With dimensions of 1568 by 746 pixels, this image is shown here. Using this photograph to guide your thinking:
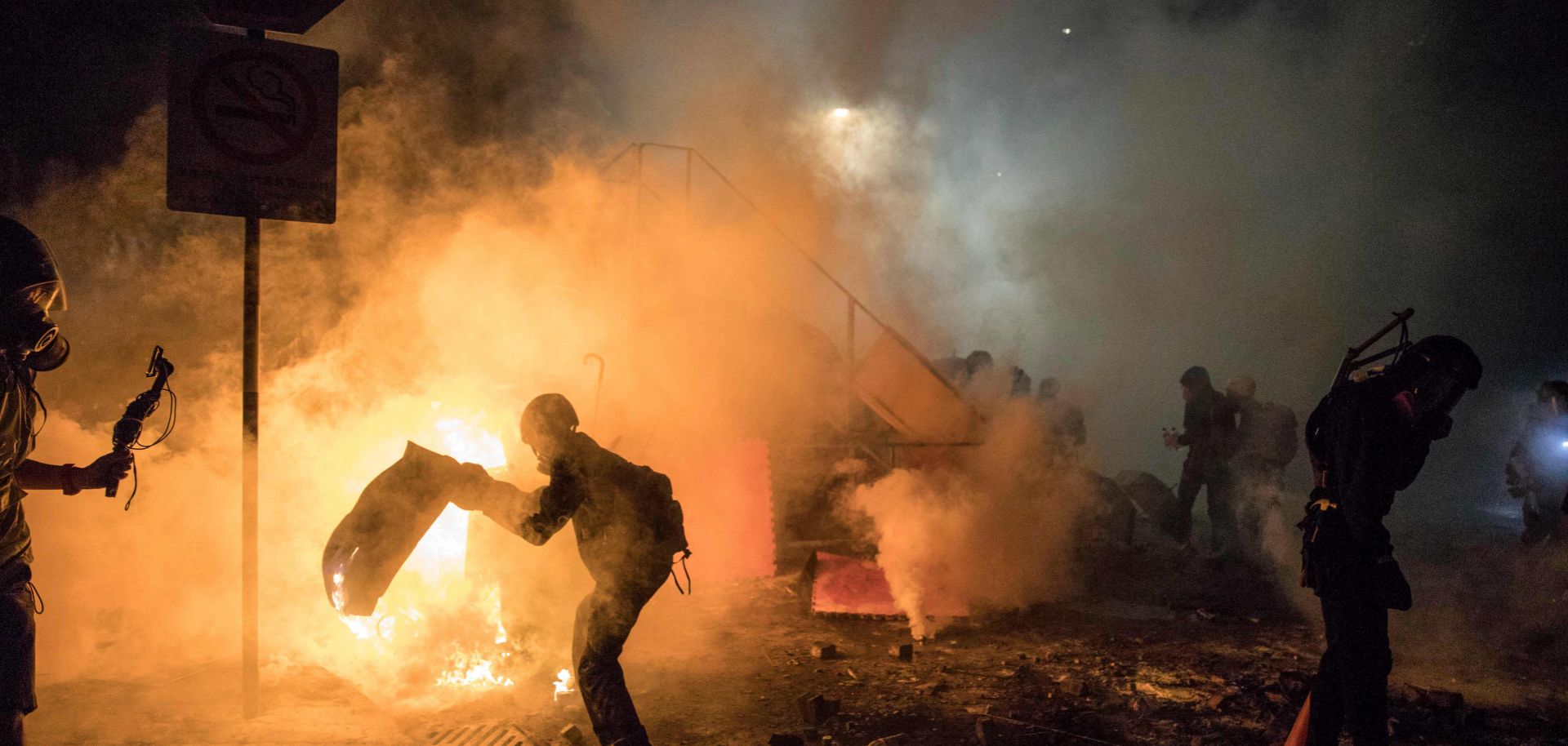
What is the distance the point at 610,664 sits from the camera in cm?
386

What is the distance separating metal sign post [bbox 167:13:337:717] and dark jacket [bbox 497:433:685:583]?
1.43m

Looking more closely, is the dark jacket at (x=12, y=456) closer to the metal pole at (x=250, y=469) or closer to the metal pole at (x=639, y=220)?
the metal pole at (x=250, y=469)

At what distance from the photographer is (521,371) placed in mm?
7156

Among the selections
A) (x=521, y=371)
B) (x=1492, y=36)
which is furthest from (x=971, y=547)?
(x=1492, y=36)

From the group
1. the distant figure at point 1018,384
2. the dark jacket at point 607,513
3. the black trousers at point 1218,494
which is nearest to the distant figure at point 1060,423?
the distant figure at point 1018,384

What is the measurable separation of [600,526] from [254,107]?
8.30 ft

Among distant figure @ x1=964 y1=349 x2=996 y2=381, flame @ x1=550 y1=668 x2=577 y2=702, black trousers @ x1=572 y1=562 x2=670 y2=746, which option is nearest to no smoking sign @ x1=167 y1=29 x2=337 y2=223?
black trousers @ x1=572 y1=562 x2=670 y2=746

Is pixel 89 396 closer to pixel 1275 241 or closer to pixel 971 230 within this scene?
pixel 971 230

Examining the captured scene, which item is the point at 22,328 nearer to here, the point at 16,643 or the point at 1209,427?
the point at 16,643

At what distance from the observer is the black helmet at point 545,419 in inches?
153

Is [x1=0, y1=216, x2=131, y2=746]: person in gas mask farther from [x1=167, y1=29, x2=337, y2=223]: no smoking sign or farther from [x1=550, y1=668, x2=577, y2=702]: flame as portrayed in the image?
[x1=550, y1=668, x2=577, y2=702]: flame

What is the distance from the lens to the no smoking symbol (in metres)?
3.85

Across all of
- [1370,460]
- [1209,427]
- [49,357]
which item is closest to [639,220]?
[49,357]

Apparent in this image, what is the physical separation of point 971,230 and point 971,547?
10.6 metres
